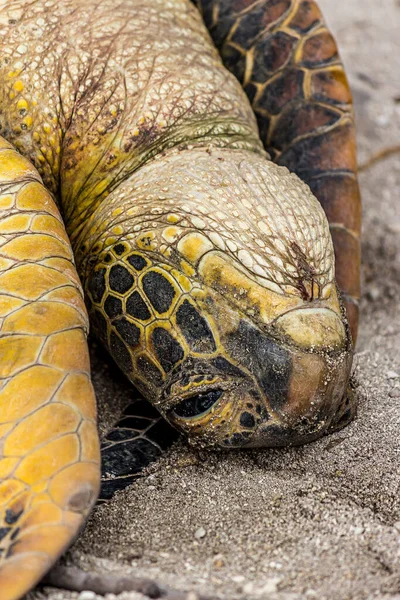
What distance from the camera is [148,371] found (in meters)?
2.00

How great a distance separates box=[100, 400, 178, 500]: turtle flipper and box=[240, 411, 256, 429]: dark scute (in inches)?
11.1

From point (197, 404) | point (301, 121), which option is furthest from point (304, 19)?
point (197, 404)

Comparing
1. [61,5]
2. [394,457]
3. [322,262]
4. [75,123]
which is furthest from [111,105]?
[394,457]

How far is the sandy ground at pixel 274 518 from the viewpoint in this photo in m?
1.55

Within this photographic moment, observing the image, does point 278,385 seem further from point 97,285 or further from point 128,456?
point 97,285

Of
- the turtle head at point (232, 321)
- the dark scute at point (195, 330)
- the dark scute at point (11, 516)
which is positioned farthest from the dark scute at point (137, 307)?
the dark scute at point (11, 516)

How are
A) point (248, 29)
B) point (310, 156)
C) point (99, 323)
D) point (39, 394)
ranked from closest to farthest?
1. point (39, 394)
2. point (99, 323)
3. point (310, 156)
4. point (248, 29)

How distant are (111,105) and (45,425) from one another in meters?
1.12

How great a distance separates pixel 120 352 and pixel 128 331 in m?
0.08

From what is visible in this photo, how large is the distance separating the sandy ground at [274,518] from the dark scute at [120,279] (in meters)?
0.44

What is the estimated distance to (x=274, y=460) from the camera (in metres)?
2.04

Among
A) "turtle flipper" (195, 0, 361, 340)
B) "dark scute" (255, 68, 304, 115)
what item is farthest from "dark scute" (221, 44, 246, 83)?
"dark scute" (255, 68, 304, 115)

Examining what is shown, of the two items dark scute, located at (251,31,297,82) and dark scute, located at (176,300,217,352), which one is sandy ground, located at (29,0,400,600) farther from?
dark scute, located at (251,31,297,82)

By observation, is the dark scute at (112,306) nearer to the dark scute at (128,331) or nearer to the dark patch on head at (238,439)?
the dark scute at (128,331)
